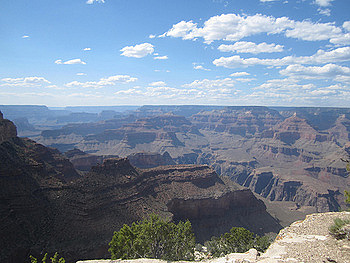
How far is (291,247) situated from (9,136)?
296 feet

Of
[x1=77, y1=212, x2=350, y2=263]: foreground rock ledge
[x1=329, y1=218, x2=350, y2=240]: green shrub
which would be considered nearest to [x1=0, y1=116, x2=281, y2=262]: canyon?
[x1=77, y1=212, x2=350, y2=263]: foreground rock ledge

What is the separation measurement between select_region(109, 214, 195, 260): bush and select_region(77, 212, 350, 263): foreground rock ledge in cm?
822

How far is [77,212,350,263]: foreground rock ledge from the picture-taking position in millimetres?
17109

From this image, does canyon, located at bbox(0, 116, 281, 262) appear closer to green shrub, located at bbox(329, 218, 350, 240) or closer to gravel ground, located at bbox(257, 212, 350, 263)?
gravel ground, located at bbox(257, 212, 350, 263)

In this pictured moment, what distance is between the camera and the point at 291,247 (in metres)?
19.2

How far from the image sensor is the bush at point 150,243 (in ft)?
91.1

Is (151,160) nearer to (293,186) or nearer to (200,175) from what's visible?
(200,175)

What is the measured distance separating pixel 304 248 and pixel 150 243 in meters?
18.6

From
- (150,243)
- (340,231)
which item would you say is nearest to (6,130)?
(150,243)

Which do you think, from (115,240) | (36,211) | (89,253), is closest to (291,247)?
(115,240)

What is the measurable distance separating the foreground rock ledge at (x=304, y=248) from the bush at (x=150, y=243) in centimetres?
822

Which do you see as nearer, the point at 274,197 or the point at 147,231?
the point at 147,231

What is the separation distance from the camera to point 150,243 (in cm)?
2945

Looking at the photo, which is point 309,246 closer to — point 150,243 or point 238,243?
point 150,243
